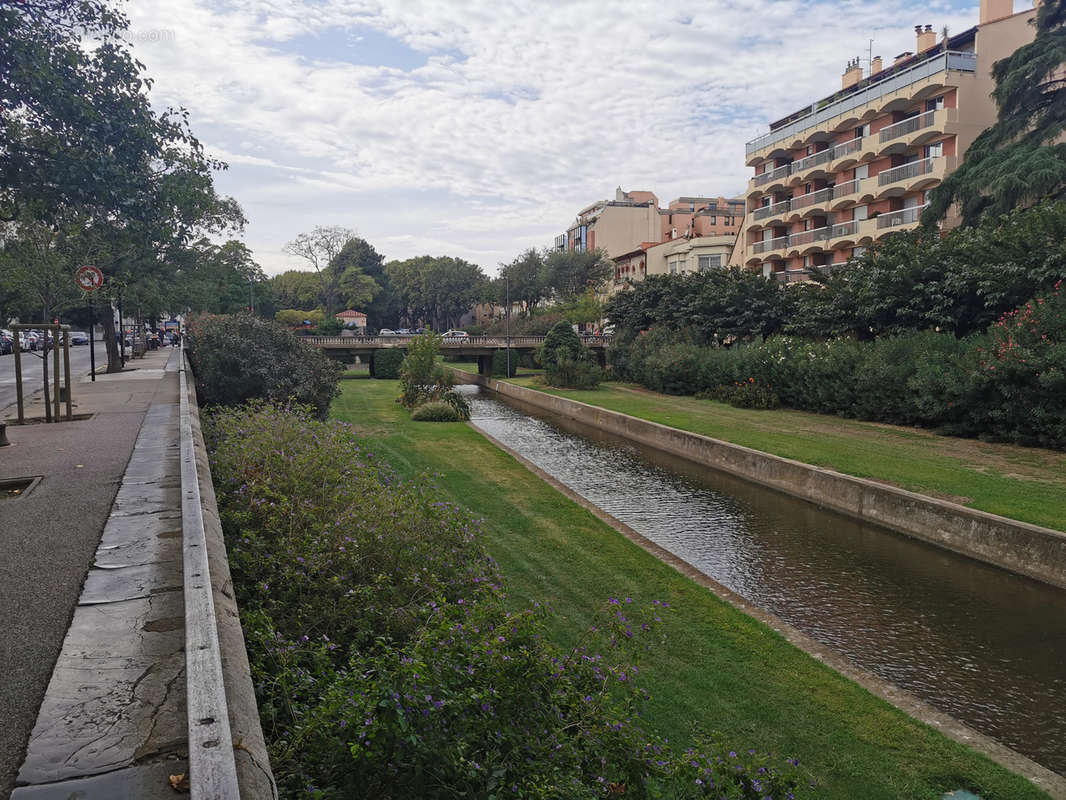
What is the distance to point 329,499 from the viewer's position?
7.04 metres

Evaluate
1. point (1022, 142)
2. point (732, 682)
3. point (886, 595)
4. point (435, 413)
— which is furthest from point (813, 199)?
point (732, 682)

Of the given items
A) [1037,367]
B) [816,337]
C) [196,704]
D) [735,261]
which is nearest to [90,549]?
[196,704]

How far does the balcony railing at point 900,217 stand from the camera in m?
34.4

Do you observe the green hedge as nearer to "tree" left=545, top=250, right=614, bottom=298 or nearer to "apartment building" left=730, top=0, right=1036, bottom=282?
"apartment building" left=730, top=0, right=1036, bottom=282

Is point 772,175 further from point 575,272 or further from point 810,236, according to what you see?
point 575,272

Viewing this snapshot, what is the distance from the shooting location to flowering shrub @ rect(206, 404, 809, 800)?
319cm

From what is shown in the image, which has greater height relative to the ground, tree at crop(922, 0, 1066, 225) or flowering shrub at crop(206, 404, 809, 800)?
tree at crop(922, 0, 1066, 225)

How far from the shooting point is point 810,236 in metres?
41.2

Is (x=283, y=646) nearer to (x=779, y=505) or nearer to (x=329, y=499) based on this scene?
(x=329, y=499)

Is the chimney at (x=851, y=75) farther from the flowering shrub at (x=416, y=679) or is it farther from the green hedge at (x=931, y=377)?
the flowering shrub at (x=416, y=679)

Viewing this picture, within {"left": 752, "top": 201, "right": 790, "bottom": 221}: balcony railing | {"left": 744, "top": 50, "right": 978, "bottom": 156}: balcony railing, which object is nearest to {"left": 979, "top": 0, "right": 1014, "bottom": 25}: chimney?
{"left": 744, "top": 50, "right": 978, "bottom": 156}: balcony railing

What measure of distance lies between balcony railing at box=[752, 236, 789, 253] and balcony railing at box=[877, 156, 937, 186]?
26.8 ft

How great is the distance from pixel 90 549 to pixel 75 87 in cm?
500

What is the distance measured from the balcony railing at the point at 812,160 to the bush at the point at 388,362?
87.1ft
